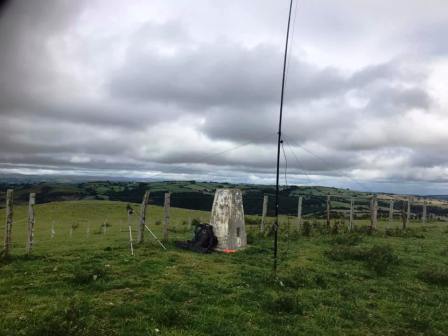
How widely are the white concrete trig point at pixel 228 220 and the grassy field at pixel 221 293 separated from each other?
3.14ft

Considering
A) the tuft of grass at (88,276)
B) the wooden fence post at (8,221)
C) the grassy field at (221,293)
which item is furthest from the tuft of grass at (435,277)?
the wooden fence post at (8,221)

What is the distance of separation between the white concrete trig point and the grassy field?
956 millimetres

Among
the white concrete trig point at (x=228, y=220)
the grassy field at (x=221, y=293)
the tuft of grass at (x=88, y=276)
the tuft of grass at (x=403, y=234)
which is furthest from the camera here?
the tuft of grass at (x=403, y=234)

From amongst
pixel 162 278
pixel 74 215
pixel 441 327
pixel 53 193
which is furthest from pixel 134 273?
pixel 53 193

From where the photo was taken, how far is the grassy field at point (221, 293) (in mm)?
9375

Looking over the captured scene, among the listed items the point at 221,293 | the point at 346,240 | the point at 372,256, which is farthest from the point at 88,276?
the point at 346,240

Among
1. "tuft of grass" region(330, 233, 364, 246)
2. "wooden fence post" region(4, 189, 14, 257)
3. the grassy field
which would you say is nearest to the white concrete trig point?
the grassy field

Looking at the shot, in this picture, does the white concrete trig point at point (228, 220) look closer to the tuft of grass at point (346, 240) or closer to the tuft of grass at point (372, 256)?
the tuft of grass at point (372, 256)

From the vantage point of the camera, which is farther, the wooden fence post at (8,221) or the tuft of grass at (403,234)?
the tuft of grass at (403,234)

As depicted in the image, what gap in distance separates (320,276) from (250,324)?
611cm

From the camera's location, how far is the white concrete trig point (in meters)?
20.5

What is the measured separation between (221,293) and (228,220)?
8.31 metres

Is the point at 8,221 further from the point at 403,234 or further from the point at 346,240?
the point at 403,234

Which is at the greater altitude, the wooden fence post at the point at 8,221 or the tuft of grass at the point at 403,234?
the wooden fence post at the point at 8,221
